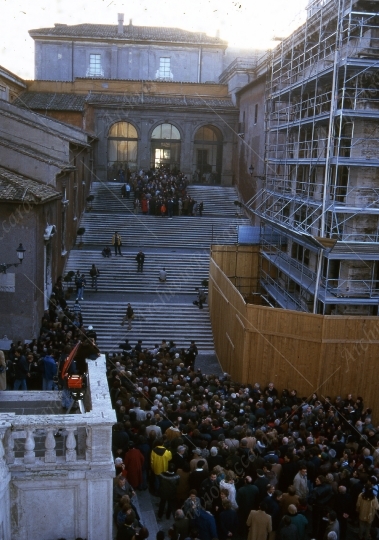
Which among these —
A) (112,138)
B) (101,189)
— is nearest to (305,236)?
(101,189)

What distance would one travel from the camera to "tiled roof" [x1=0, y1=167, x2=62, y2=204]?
18781 mm

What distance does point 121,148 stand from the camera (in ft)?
138

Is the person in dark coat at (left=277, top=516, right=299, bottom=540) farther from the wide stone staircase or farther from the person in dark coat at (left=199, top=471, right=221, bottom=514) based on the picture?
the wide stone staircase

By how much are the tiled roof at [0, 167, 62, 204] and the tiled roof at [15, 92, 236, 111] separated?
1874 centimetres

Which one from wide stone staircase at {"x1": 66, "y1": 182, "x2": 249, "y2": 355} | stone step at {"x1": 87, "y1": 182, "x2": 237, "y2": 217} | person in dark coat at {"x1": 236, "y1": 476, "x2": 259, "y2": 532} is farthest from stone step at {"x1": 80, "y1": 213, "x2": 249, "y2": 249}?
person in dark coat at {"x1": 236, "y1": 476, "x2": 259, "y2": 532}

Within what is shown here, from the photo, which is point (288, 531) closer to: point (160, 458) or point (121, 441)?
A: point (160, 458)

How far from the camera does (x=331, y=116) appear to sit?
19.0 meters

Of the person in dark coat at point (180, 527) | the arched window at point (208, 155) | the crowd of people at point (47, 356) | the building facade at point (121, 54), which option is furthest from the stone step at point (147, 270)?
the building facade at point (121, 54)

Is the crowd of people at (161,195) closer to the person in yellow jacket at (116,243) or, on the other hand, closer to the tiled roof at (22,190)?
the person in yellow jacket at (116,243)

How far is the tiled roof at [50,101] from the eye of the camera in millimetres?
38781

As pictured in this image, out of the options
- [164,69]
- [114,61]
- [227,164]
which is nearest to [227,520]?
[227,164]

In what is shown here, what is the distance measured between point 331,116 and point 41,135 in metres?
11.6

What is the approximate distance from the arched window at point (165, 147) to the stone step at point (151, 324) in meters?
18.4

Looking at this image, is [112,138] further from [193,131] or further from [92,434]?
[92,434]
